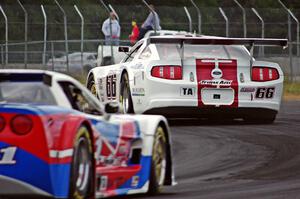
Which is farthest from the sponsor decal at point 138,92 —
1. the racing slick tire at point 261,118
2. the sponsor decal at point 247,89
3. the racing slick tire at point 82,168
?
the racing slick tire at point 82,168

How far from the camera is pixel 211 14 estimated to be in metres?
32.6

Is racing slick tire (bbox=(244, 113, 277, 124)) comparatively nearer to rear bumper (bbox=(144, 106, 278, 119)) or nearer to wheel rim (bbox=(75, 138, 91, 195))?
rear bumper (bbox=(144, 106, 278, 119))

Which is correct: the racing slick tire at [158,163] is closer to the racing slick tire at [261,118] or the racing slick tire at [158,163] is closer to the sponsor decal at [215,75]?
the sponsor decal at [215,75]

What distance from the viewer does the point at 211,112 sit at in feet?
55.6

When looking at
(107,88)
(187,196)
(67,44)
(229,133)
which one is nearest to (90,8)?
(67,44)

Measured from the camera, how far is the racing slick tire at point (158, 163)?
9320mm

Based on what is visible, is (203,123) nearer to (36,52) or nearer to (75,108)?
(75,108)

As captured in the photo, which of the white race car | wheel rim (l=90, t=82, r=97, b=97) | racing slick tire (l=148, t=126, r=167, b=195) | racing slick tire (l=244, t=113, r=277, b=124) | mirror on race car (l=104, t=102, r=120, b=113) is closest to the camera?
mirror on race car (l=104, t=102, r=120, b=113)

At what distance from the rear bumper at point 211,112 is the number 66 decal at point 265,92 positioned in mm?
215

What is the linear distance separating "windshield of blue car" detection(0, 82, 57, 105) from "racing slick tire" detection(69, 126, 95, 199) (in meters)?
0.35

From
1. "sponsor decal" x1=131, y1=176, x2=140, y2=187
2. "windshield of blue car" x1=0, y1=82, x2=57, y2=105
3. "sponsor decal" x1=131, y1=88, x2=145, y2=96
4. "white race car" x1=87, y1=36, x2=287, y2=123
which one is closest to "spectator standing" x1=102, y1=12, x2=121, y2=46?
"white race car" x1=87, y1=36, x2=287, y2=123

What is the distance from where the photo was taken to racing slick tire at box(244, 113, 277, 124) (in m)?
17.5

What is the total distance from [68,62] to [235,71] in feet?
46.3

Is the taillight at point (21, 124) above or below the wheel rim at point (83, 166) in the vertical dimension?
above
